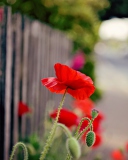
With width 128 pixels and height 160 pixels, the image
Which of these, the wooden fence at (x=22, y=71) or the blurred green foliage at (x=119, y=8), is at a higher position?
the blurred green foliage at (x=119, y=8)

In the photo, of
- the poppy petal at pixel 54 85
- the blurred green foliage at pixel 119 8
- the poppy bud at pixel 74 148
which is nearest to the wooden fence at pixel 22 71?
the poppy petal at pixel 54 85

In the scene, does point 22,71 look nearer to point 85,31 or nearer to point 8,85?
point 8,85

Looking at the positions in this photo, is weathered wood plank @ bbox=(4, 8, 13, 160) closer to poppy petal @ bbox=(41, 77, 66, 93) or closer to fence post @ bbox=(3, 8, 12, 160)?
fence post @ bbox=(3, 8, 12, 160)

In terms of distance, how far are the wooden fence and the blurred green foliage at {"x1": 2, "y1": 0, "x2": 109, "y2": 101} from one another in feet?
6.41

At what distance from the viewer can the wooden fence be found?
2773mm

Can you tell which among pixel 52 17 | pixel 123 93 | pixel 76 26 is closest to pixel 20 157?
pixel 52 17

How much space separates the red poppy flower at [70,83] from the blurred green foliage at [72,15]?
4727 millimetres

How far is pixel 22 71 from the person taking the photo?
3.53 m

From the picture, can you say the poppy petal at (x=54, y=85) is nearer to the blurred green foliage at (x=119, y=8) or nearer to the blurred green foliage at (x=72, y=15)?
the blurred green foliage at (x=72, y=15)

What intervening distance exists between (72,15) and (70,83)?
683cm


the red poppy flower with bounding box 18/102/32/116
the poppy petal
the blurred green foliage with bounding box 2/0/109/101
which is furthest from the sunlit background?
the poppy petal

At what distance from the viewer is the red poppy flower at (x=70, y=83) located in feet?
4.99

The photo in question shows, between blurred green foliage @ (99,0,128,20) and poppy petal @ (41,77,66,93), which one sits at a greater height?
blurred green foliage @ (99,0,128,20)

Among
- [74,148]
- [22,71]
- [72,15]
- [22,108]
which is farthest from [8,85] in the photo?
[72,15]
